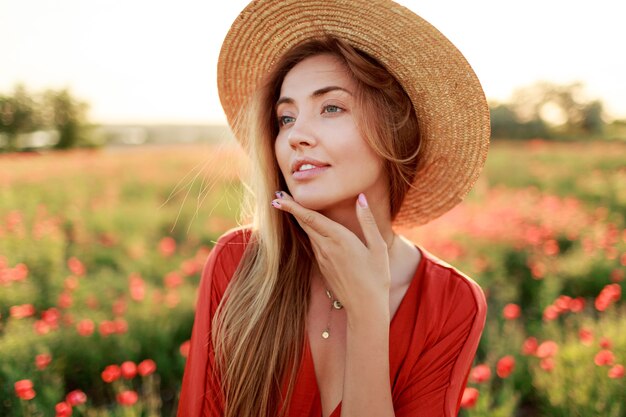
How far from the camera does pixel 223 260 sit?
211cm

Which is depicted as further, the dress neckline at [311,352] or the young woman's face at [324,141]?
the dress neckline at [311,352]

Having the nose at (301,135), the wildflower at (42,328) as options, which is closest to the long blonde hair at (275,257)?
the nose at (301,135)

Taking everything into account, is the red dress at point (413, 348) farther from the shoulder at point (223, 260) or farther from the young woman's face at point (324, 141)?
the young woman's face at point (324, 141)

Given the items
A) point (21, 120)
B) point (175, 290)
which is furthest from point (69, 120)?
point (175, 290)

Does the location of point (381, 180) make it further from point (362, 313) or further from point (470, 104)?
point (362, 313)

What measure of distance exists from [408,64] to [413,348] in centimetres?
105

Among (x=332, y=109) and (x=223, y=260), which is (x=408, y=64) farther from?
(x=223, y=260)

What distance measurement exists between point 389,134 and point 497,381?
7.81 ft

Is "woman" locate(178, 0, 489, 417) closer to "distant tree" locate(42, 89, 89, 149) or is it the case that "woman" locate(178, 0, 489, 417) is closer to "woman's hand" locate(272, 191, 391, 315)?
"woman's hand" locate(272, 191, 391, 315)

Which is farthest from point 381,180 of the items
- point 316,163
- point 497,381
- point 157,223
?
point 157,223

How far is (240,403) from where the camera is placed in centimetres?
189

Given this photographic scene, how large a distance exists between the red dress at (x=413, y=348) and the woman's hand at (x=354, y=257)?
30 centimetres

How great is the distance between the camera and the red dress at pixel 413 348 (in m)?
1.88

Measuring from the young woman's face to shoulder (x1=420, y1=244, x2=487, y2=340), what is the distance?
496 mm
